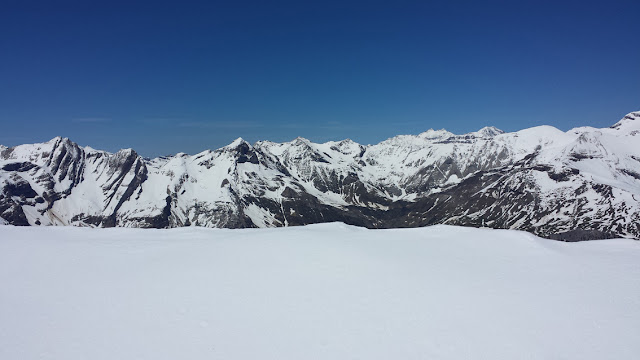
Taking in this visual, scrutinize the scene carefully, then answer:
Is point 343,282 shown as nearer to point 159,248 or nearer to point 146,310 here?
point 146,310

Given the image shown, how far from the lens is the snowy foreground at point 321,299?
46.0 ft

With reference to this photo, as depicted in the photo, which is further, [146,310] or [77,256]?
[77,256]

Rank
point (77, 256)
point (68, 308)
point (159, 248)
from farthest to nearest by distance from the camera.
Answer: point (159, 248)
point (77, 256)
point (68, 308)

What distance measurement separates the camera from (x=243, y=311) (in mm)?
16094

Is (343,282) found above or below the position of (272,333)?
above

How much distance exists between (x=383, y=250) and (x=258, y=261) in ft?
25.2

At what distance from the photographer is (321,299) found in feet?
55.1

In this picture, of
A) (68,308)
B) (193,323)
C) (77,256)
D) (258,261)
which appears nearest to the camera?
(193,323)

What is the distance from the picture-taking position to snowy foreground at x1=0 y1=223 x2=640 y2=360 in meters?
14.0

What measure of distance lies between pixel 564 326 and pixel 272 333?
468 inches

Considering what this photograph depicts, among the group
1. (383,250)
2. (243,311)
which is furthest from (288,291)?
(383,250)

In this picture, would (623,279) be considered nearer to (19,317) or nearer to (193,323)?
(193,323)

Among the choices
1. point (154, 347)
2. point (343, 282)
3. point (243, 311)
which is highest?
point (343, 282)

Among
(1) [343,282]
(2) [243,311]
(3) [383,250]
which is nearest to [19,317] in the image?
(2) [243,311]
